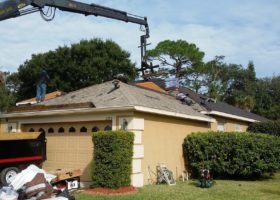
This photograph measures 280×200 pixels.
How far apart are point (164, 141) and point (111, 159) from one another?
12.6ft

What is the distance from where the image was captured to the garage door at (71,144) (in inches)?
579

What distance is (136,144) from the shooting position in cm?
1416

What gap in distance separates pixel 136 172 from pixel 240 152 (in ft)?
15.5

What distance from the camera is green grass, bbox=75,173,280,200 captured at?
1203 centimetres

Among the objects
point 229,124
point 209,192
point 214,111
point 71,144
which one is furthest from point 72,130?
point 229,124

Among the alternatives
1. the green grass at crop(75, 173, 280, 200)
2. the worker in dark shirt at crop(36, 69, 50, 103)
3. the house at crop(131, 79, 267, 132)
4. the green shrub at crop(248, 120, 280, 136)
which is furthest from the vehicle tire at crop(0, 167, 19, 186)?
the green shrub at crop(248, 120, 280, 136)

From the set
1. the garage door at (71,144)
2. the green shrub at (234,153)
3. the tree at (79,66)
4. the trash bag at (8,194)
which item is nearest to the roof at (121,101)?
the garage door at (71,144)

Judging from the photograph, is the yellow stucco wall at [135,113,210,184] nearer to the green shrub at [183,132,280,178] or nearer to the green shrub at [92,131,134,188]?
the green shrub at [183,132,280,178]

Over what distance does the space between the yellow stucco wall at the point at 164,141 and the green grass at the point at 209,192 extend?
1.12 metres

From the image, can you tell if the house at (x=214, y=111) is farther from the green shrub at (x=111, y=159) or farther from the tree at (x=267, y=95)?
the tree at (x=267, y=95)

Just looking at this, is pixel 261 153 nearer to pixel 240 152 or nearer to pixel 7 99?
pixel 240 152

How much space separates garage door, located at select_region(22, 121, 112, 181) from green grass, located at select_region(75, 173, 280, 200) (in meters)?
2.47

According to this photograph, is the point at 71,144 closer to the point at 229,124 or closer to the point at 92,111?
the point at 92,111

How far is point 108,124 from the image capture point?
47.5ft
